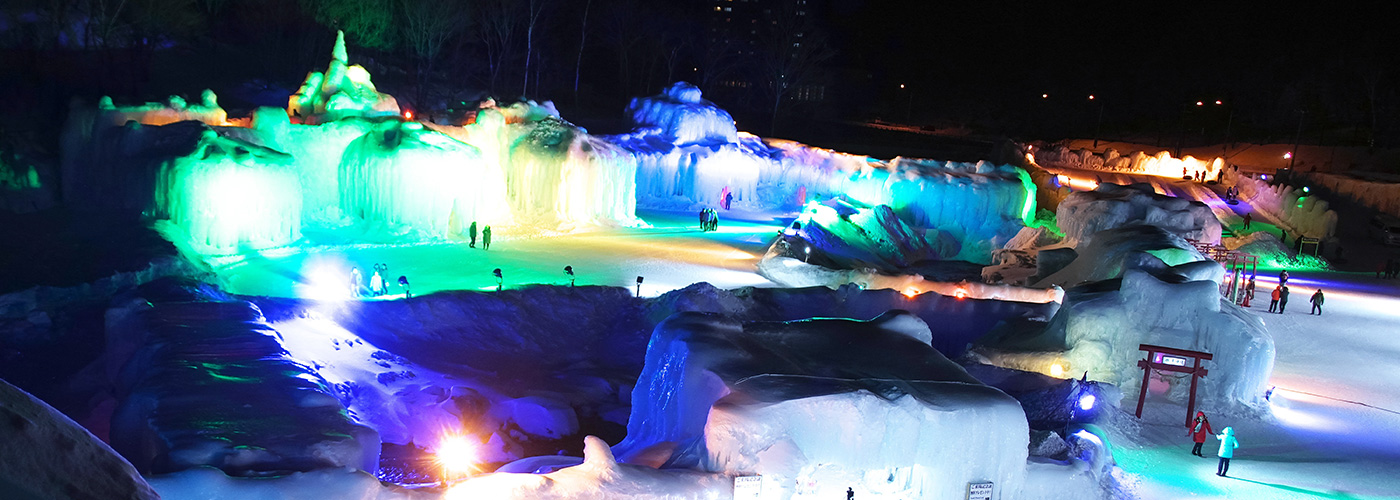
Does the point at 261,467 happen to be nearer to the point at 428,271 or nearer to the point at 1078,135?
the point at 428,271

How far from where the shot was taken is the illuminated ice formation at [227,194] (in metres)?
19.7

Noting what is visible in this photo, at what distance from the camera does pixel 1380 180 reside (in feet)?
124

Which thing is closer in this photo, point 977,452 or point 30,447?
point 30,447

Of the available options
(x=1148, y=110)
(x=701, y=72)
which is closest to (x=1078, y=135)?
(x=1148, y=110)

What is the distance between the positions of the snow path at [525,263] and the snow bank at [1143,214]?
937 cm

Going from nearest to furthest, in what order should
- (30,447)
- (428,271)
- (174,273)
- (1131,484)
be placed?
(30,447), (1131,484), (174,273), (428,271)

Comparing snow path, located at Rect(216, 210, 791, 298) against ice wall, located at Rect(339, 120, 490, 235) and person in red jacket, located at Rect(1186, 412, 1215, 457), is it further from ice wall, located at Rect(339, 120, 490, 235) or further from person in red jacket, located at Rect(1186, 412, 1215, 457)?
person in red jacket, located at Rect(1186, 412, 1215, 457)

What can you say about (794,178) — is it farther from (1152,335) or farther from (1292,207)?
(1152,335)

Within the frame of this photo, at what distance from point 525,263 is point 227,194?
640cm

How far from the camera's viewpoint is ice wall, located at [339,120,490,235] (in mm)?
23188

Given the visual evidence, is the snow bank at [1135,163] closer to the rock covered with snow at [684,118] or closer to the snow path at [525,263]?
the rock covered with snow at [684,118]

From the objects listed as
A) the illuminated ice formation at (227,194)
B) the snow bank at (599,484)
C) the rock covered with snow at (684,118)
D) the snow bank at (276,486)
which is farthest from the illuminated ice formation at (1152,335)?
the rock covered with snow at (684,118)

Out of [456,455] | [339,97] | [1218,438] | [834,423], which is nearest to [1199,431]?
[1218,438]

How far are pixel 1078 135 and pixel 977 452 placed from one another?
6034cm
